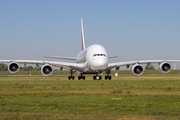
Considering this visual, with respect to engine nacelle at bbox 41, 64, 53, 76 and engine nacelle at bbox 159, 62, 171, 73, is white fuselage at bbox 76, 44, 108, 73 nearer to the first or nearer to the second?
engine nacelle at bbox 41, 64, 53, 76

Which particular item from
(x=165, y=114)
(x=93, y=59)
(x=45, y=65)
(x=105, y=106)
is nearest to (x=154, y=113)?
(x=165, y=114)

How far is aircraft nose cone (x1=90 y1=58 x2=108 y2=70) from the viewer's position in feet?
104

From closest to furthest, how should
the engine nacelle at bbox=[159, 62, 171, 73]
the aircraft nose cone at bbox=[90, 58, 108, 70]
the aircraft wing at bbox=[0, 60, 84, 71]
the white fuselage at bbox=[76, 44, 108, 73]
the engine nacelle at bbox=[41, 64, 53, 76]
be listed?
1. the aircraft nose cone at bbox=[90, 58, 108, 70]
2. the white fuselage at bbox=[76, 44, 108, 73]
3. the engine nacelle at bbox=[41, 64, 53, 76]
4. the aircraft wing at bbox=[0, 60, 84, 71]
5. the engine nacelle at bbox=[159, 62, 171, 73]

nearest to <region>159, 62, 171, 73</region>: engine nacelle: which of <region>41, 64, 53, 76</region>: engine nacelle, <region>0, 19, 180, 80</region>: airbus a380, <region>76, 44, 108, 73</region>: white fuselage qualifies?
<region>0, 19, 180, 80</region>: airbus a380

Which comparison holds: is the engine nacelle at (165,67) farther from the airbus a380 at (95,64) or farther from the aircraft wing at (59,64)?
the aircraft wing at (59,64)

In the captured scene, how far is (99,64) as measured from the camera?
3155cm

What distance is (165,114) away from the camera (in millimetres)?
8594

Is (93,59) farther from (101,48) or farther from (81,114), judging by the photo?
(81,114)

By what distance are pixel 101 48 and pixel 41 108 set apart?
78.9ft

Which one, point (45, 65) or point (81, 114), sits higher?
point (45, 65)

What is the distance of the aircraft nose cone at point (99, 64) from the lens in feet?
104

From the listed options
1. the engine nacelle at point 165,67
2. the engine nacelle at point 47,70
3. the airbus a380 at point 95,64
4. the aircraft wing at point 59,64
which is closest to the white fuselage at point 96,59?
the airbus a380 at point 95,64

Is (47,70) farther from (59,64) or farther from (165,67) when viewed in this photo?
(165,67)

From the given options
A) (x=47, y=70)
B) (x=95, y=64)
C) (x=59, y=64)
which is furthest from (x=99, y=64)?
(x=47, y=70)
